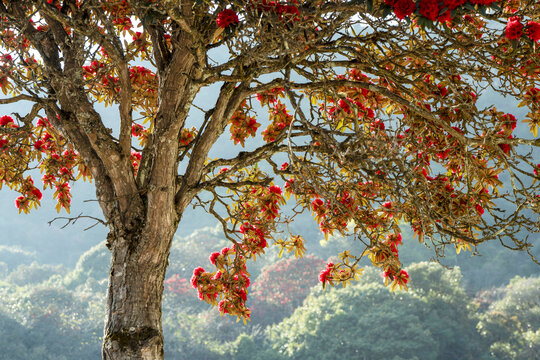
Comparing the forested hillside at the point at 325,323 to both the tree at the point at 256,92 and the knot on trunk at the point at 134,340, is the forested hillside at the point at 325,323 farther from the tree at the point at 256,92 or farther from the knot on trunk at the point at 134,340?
the knot on trunk at the point at 134,340

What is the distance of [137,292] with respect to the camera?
76.6 inches

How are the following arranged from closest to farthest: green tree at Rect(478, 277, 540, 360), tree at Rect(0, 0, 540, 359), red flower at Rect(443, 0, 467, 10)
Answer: red flower at Rect(443, 0, 467, 10), tree at Rect(0, 0, 540, 359), green tree at Rect(478, 277, 540, 360)

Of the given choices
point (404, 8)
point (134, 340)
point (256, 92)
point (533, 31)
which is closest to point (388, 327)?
point (256, 92)

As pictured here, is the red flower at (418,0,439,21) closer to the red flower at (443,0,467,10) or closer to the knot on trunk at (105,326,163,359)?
the red flower at (443,0,467,10)

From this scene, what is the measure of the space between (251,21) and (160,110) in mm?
665

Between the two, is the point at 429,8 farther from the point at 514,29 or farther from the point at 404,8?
the point at 514,29

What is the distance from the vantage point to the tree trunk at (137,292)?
1866 mm

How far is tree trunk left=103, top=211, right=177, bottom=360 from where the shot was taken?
187cm

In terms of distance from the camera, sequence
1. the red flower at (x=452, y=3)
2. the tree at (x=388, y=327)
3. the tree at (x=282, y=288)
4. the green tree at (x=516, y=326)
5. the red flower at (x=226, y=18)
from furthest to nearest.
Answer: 1. the tree at (x=282, y=288)
2. the tree at (x=388, y=327)
3. the green tree at (x=516, y=326)
4. the red flower at (x=226, y=18)
5. the red flower at (x=452, y=3)

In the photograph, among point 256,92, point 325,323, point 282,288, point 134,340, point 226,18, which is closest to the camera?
point 226,18

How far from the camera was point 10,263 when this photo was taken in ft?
103

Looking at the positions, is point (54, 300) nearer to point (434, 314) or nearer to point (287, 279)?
point (287, 279)

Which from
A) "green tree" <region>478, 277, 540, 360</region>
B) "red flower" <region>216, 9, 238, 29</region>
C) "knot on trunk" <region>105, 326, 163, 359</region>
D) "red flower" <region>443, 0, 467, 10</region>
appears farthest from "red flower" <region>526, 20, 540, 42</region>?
"green tree" <region>478, 277, 540, 360</region>

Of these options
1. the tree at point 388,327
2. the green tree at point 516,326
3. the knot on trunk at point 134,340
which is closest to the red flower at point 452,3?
the knot on trunk at point 134,340
